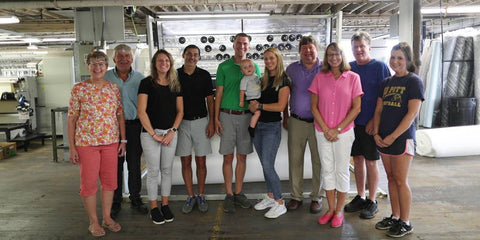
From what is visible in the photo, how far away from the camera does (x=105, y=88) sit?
2861 mm

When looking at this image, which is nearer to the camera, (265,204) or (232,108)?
(232,108)

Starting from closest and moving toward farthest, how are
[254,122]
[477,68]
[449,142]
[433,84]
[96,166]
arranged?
[96,166] → [254,122] → [449,142] → [477,68] → [433,84]

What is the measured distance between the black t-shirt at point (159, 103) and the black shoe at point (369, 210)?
6.55 ft

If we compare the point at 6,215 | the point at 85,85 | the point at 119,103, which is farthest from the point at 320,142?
the point at 6,215

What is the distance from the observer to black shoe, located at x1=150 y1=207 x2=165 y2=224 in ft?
10.6

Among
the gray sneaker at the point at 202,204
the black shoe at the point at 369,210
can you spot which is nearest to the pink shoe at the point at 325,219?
the black shoe at the point at 369,210

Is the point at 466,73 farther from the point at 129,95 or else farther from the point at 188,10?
the point at 129,95

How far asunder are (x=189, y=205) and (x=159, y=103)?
3.68 feet

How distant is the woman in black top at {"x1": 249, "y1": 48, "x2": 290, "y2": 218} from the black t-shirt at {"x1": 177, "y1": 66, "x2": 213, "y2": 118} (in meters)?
0.49

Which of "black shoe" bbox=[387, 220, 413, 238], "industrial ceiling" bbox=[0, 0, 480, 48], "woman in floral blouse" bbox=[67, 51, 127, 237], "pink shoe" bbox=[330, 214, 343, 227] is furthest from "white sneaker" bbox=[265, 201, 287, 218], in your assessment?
"industrial ceiling" bbox=[0, 0, 480, 48]

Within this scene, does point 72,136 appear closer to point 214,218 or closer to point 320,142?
point 214,218

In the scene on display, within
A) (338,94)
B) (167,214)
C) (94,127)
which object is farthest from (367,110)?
(94,127)

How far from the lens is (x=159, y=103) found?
3.06 meters

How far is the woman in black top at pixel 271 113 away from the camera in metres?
3.14
